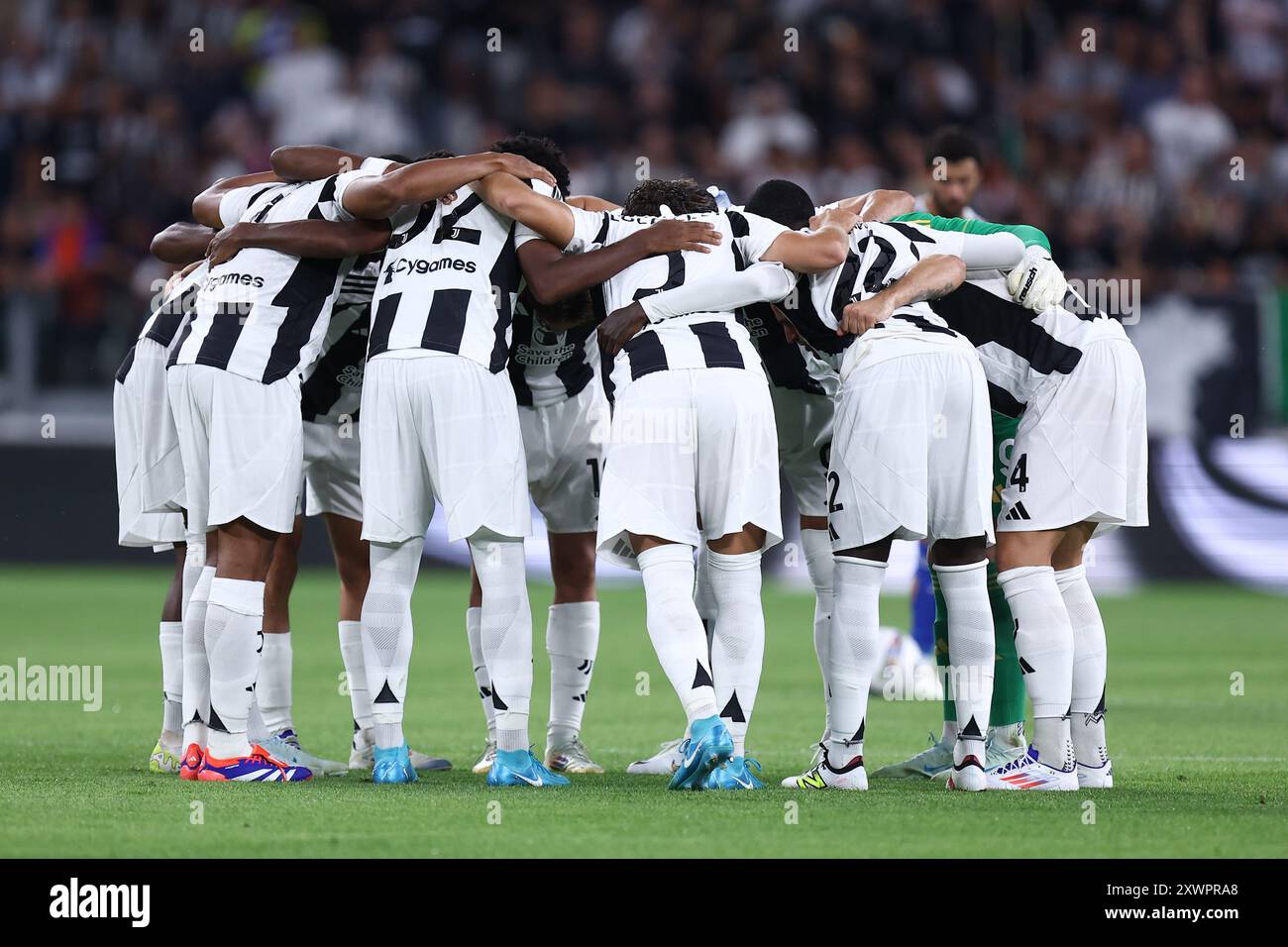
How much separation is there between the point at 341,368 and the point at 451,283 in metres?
1.08

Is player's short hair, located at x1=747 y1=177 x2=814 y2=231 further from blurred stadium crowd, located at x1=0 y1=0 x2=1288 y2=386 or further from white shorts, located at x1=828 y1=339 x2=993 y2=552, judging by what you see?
blurred stadium crowd, located at x1=0 y1=0 x2=1288 y2=386

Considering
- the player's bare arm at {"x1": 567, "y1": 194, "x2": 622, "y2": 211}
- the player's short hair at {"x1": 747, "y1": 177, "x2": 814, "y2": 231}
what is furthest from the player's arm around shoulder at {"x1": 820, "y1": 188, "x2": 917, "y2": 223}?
the player's bare arm at {"x1": 567, "y1": 194, "x2": 622, "y2": 211}

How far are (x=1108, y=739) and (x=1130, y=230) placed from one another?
34.5 feet

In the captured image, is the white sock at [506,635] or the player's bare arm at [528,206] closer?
the white sock at [506,635]

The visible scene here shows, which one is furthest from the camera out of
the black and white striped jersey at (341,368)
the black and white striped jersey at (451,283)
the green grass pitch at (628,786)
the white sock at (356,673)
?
the black and white striped jersey at (341,368)

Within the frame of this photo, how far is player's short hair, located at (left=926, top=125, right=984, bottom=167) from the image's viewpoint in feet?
30.9

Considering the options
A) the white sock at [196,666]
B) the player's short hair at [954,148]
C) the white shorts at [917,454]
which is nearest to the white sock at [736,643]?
the white shorts at [917,454]

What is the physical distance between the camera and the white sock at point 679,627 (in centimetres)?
621

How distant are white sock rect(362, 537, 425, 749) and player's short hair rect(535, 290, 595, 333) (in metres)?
1.16

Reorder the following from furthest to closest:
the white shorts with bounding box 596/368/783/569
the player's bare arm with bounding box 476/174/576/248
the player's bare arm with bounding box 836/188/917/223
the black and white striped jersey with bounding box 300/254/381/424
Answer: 1. the player's bare arm with bounding box 836/188/917/223
2. the black and white striped jersey with bounding box 300/254/381/424
3. the player's bare arm with bounding box 476/174/576/248
4. the white shorts with bounding box 596/368/783/569

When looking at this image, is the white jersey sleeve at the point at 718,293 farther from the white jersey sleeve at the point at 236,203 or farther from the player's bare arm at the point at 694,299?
the white jersey sleeve at the point at 236,203

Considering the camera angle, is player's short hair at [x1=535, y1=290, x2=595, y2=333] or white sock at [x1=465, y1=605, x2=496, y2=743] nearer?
player's short hair at [x1=535, y1=290, x2=595, y2=333]

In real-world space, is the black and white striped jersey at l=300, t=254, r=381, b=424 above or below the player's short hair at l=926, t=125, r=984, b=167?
below

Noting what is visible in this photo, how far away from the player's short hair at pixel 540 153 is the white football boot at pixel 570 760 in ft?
7.88
